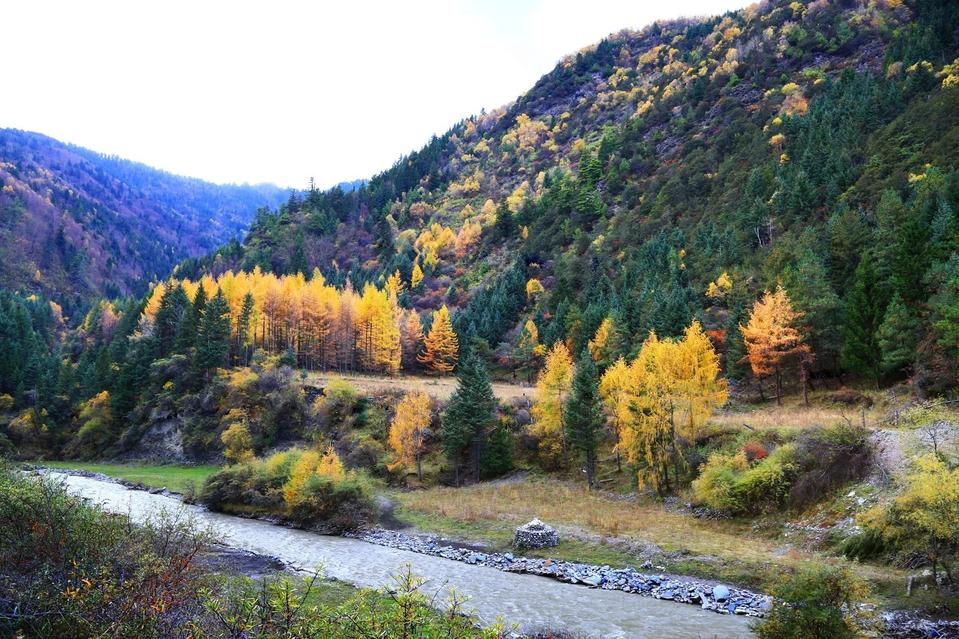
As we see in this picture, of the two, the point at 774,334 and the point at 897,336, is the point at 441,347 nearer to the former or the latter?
the point at 774,334

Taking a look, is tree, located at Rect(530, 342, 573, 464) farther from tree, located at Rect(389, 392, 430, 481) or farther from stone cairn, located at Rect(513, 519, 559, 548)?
stone cairn, located at Rect(513, 519, 559, 548)

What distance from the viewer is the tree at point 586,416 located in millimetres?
48406

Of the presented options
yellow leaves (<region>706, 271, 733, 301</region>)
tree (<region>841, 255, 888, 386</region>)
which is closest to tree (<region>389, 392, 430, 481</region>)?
tree (<region>841, 255, 888, 386</region>)

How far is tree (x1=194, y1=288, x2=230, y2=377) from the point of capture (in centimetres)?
7844

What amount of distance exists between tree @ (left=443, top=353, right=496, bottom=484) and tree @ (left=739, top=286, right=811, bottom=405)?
2548 cm

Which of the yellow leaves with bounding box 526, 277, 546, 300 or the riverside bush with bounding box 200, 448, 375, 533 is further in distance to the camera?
the yellow leaves with bounding box 526, 277, 546, 300

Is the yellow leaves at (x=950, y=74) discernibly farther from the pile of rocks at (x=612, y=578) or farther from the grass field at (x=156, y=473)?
the grass field at (x=156, y=473)

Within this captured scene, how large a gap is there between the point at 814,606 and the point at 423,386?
6248 centimetres

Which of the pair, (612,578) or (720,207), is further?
(720,207)

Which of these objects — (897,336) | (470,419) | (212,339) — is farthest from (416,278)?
(897,336)

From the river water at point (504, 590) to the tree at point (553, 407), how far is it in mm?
23546

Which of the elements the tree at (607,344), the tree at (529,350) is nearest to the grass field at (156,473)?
the tree at (529,350)

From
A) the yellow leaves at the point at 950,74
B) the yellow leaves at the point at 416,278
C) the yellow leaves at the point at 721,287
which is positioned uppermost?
the yellow leaves at the point at 950,74

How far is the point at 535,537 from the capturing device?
1288 inches
